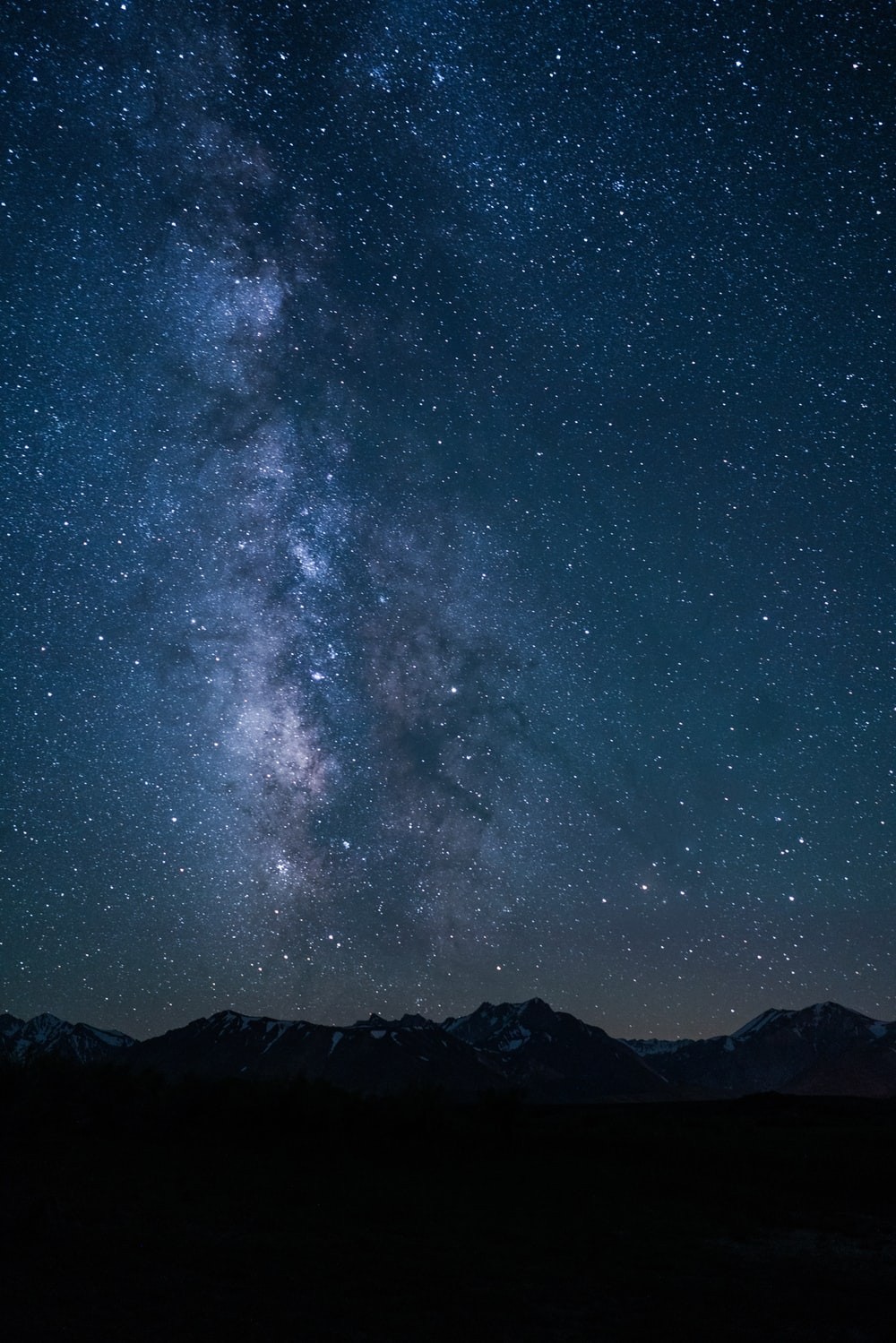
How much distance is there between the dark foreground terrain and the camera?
10633mm

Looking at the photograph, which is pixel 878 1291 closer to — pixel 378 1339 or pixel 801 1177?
pixel 378 1339

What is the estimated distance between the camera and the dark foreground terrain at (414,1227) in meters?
10.6

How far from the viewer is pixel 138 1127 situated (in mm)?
32312

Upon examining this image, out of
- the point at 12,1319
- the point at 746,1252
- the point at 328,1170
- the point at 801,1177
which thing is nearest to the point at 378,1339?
the point at 12,1319

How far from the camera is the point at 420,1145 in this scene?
3092 cm

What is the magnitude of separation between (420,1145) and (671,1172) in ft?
34.2

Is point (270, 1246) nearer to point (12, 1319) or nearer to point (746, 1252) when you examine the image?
point (12, 1319)

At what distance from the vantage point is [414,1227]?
16906mm

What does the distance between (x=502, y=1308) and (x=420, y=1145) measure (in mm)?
22329

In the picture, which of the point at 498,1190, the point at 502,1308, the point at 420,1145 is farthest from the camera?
the point at 420,1145

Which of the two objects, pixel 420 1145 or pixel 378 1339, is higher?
pixel 378 1339

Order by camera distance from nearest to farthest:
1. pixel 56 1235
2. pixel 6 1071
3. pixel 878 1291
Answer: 1. pixel 878 1291
2. pixel 56 1235
3. pixel 6 1071

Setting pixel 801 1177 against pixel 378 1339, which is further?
pixel 801 1177

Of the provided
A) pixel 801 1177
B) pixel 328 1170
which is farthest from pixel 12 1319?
pixel 801 1177
